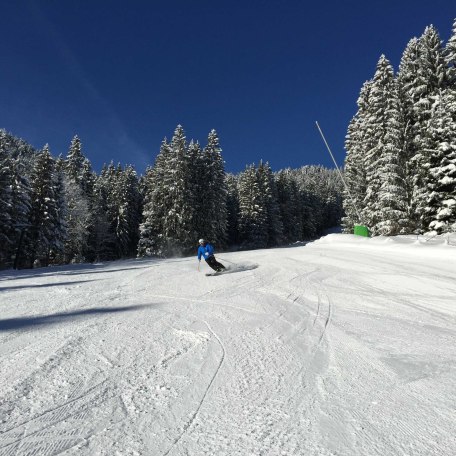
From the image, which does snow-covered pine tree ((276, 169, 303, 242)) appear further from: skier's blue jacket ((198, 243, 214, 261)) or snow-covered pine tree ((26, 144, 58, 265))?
skier's blue jacket ((198, 243, 214, 261))

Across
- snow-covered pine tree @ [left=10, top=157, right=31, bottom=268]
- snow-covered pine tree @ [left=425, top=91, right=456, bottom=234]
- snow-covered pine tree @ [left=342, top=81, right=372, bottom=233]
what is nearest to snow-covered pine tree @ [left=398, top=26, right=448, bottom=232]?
snow-covered pine tree @ [left=425, top=91, right=456, bottom=234]

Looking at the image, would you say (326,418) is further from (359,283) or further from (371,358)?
(359,283)

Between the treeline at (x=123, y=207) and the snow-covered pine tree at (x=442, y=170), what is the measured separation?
980 inches

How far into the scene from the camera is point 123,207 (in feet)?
164

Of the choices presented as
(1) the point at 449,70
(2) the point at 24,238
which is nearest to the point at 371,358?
(1) the point at 449,70

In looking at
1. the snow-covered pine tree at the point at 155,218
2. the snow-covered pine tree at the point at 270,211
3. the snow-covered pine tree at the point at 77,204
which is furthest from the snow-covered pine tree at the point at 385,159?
the snow-covered pine tree at the point at 77,204

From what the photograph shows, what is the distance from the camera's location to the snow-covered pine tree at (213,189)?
139ft

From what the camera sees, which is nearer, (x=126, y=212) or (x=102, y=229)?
(x=102, y=229)

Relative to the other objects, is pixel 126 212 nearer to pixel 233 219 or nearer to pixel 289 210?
pixel 233 219

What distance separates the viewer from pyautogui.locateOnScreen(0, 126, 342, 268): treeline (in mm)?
34562

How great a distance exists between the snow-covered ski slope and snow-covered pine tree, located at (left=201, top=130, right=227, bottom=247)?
33.7m

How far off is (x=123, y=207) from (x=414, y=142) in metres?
37.7

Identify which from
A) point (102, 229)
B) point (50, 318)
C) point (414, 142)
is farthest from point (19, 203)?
point (414, 142)

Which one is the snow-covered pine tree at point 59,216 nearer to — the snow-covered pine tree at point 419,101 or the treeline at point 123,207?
the treeline at point 123,207
